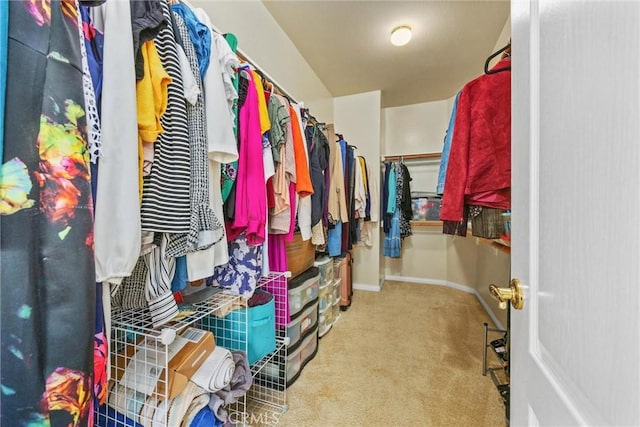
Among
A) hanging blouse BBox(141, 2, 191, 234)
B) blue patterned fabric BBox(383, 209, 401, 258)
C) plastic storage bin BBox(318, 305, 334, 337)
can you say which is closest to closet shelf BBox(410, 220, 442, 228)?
blue patterned fabric BBox(383, 209, 401, 258)

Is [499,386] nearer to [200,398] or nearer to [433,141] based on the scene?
[200,398]

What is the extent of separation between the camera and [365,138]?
332cm

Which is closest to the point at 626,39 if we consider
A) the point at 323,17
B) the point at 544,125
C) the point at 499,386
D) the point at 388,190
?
the point at 544,125

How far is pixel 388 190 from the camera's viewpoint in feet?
10.8

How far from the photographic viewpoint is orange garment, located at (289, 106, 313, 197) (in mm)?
1377

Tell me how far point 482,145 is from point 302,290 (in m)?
1.24

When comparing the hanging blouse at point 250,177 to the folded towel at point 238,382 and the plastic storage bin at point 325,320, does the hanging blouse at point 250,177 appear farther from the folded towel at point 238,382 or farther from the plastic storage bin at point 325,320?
the plastic storage bin at point 325,320

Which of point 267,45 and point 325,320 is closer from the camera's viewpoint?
point 267,45

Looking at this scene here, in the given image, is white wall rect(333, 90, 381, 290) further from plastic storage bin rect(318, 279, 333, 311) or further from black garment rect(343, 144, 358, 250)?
plastic storage bin rect(318, 279, 333, 311)

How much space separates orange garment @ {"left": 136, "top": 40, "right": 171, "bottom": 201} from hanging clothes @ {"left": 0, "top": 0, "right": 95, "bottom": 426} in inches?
6.9

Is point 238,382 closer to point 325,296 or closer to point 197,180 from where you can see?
point 197,180

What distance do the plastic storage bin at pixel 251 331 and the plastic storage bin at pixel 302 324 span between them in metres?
0.30

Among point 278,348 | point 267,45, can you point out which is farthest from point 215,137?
point 267,45

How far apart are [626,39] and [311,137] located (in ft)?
4.90
